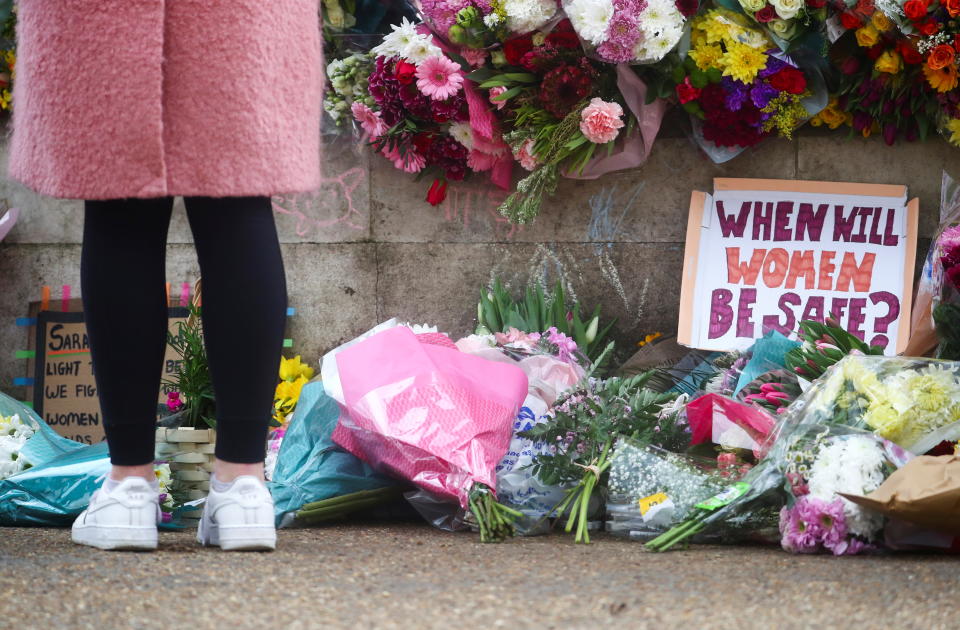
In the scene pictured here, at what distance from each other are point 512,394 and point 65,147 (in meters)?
1.10

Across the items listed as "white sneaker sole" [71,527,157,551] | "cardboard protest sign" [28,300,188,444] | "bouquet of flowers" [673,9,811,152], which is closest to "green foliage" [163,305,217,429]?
"cardboard protest sign" [28,300,188,444]

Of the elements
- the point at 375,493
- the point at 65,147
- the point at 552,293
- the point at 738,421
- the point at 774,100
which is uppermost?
the point at 774,100

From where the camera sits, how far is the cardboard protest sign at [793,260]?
3.07 metres

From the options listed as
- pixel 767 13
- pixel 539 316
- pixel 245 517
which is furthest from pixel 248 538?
pixel 767 13

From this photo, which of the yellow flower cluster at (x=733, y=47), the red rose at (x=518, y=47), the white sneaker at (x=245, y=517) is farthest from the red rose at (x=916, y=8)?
the white sneaker at (x=245, y=517)

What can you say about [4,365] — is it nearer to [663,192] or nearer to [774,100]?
[663,192]

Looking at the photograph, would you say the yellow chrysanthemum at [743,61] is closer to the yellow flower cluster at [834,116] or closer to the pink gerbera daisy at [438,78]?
the yellow flower cluster at [834,116]

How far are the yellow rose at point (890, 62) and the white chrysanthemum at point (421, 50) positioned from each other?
1226mm

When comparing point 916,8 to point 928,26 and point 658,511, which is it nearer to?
point 928,26

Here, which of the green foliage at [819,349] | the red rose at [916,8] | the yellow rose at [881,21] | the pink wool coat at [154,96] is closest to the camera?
the pink wool coat at [154,96]

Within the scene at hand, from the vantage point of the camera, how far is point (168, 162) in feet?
5.33

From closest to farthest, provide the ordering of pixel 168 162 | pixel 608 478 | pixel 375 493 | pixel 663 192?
pixel 168 162 → pixel 608 478 → pixel 375 493 → pixel 663 192

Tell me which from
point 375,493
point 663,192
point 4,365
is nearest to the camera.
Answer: point 375,493

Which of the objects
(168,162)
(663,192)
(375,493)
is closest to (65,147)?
(168,162)
